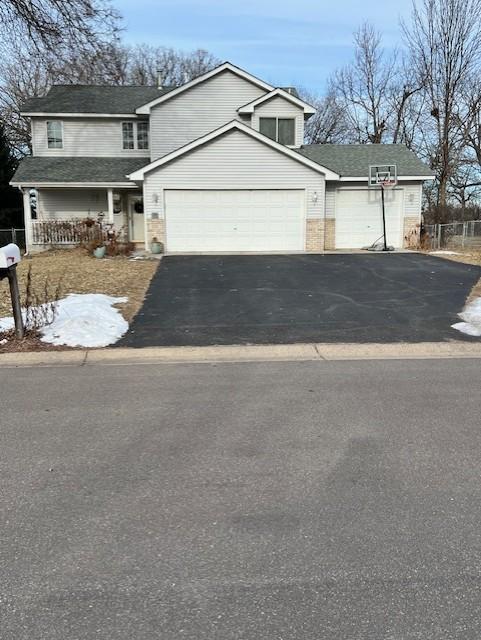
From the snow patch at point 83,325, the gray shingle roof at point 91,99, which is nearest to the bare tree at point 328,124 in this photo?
the gray shingle roof at point 91,99

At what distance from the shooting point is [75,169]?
24734 millimetres

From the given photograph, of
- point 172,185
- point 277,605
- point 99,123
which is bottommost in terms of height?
point 277,605

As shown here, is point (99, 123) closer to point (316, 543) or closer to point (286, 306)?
point (286, 306)

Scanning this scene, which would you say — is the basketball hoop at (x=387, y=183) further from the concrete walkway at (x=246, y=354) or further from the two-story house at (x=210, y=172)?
the concrete walkway at (x=246, y=354)

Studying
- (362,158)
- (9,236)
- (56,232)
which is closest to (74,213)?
(56,232)

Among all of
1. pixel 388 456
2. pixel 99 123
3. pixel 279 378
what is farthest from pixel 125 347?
pixel 99 123

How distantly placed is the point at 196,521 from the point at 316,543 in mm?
743

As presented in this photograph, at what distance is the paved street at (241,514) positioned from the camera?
106 inches

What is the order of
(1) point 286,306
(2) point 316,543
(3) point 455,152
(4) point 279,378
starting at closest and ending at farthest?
(2) point 316,543
(4) point 279,378
(1) point 286,306
(3) point 455,152

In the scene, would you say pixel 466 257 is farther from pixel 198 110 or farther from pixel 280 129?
pixel 198 110

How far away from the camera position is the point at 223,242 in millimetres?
22359

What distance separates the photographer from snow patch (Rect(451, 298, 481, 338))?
30.7ft

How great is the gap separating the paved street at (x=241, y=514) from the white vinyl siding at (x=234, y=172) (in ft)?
53.7

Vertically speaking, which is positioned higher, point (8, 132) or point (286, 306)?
point (8, 132)
